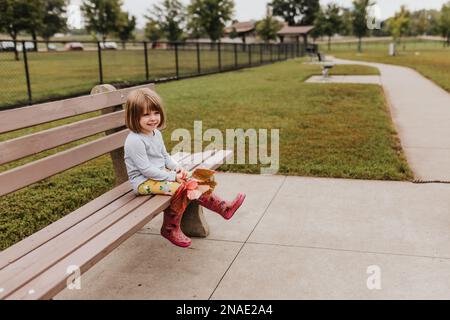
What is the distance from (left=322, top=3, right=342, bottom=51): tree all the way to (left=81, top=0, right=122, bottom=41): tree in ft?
98.1

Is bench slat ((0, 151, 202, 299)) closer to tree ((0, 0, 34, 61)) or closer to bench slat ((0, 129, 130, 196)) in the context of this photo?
bench slat ((0, 129, 130, 196))

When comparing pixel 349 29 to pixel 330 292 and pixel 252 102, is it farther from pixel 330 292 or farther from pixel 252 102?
pixel 330 292

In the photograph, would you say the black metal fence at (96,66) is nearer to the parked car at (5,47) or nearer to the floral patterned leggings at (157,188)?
the parked car at (5,47)

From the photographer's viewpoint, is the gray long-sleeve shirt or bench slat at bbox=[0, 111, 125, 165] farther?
the gray long-sleeve shirt

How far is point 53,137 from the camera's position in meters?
2.96

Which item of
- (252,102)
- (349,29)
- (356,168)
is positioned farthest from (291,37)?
(356,168)

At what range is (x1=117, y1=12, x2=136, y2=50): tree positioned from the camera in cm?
6144

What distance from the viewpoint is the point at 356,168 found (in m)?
5.34

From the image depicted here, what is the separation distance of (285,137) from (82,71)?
55.3ft

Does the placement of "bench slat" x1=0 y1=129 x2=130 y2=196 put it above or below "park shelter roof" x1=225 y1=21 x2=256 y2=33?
below

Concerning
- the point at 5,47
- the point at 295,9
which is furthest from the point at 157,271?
the point at 295,9

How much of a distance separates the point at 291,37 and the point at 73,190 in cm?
7536

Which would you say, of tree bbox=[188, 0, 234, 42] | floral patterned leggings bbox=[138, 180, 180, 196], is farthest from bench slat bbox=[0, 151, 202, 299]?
tree bbox=[188, 0, 234, 42]

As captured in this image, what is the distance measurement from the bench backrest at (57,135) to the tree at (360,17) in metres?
64.4
